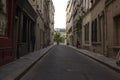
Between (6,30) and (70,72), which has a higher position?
(6,30)

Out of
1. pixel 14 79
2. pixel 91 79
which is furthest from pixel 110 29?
pixel 14 79

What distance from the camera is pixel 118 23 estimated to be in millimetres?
24328

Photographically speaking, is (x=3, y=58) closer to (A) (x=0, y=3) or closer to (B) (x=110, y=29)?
(A) (x=0, y=3)

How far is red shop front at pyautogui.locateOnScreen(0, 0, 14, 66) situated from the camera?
16.8 m

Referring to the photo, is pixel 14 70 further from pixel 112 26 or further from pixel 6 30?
pixel 112 26

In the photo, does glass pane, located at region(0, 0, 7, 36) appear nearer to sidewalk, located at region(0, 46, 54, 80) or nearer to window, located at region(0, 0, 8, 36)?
window, located at region(0, 0, 8, 36)

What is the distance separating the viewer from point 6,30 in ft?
59.9

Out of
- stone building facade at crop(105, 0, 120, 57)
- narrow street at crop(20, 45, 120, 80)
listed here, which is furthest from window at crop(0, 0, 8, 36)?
stone building facade at crop(105, 0, 120, 57)

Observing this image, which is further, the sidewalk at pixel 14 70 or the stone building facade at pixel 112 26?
the stone building facade at pixel 112 26

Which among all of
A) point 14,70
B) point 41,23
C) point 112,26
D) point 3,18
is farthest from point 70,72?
point 41,23

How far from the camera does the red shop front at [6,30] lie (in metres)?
16.8

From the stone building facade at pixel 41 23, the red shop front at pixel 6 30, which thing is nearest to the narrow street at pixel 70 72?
the red shop front at pixel 6 30

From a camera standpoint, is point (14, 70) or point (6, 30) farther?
point (6, 30)

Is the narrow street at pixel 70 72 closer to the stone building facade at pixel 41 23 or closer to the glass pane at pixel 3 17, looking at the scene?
the glass pane at pixel 3 17
